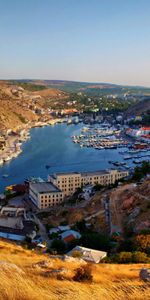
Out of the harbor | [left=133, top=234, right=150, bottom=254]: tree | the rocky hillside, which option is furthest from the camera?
the rocky hillside

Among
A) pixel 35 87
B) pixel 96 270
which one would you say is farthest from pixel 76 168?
pixel 35 87

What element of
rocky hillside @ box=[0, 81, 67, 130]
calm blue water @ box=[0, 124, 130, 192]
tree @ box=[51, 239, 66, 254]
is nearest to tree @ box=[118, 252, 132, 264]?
tree @ box=[51, 239, 66, 254]

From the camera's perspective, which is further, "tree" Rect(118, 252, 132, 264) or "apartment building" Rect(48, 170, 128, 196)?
"apartment building" Rect(48, 170, 128, 196)

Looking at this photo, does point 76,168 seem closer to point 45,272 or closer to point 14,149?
point 14,149

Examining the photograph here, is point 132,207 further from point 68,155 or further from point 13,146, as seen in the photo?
point 13,146

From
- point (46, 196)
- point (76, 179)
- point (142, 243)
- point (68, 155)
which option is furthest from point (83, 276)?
point (68, 155)

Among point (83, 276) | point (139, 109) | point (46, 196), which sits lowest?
point (46, 196)

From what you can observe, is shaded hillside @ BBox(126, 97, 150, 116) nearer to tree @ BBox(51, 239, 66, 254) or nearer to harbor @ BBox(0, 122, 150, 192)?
harbor @ BBox(0, 122, 150, 192)
